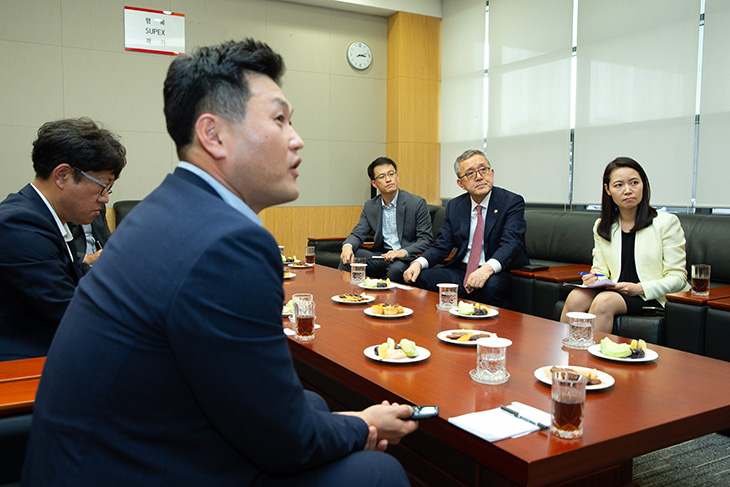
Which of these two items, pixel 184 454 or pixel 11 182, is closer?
pixel 184 454

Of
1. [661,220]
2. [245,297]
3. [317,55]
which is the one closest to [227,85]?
[245,297]

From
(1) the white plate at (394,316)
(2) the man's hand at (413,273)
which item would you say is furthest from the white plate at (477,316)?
(2) the man's hand at (413,273)

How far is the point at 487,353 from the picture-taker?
1514mm

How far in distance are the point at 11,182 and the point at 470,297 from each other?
4.34m

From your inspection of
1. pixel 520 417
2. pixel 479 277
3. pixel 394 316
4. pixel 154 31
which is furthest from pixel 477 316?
pixel 154 31

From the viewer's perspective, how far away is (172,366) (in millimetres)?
917

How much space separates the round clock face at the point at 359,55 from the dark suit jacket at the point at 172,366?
623cm

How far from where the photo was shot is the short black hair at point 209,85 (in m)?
1.08

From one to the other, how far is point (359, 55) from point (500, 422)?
6.22 meters

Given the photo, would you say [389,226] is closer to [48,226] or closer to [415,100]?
[415,100]

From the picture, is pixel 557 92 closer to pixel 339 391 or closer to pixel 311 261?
pixel 311 261

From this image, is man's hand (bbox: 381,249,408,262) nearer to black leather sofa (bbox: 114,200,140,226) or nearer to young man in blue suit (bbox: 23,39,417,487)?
black leather sofa (bbox: 114,200,140,226)

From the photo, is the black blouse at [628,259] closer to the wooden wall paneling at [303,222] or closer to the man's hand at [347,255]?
the man's hand at [347,255]

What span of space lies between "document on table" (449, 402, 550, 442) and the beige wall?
5301 millimetres
